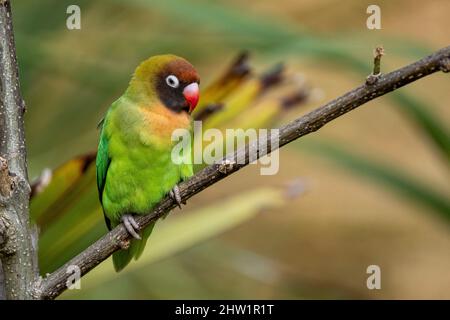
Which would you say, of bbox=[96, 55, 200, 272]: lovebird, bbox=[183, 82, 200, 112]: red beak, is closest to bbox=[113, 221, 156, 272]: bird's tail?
bbox=[96, 55, 200, 272]: lovebird

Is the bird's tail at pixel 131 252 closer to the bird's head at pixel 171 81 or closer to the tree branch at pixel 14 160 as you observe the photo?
the bird's head at pixel 171 81

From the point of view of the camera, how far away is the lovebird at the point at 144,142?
3.97 feet

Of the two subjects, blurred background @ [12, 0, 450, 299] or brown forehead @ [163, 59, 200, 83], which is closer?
brown forehead @ [163, 59, 200, 83]

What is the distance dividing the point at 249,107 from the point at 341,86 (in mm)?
2231

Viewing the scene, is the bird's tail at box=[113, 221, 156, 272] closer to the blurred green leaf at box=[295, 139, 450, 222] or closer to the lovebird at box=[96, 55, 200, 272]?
the lovebird at box=[96, 55, 200, 272]

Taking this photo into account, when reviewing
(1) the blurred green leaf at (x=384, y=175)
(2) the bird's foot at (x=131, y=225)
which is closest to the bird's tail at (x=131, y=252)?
(2) the bird's foot at (x=131, y=225)

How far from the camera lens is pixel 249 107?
143 centimetres

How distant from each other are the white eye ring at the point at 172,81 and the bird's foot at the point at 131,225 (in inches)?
8.3

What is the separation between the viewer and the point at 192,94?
117 cm

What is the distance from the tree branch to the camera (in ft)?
2.96

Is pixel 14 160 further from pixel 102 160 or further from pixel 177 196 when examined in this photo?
pixel 102 160

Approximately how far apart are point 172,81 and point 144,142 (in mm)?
112

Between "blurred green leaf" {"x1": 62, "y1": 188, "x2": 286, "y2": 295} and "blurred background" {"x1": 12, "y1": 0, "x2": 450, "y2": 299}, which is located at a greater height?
"blurred background" {"x1": 12, "y1": 0, "x2": 450, "y2": 299}
